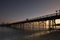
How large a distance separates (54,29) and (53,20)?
1.56 m

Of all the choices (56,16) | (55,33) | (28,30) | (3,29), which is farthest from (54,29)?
(3,29)

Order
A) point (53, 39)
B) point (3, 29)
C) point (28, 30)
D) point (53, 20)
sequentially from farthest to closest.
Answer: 1. point (3, 29)
2. point (28, 30)
3. point (53, 20)
4. point (53, 39)

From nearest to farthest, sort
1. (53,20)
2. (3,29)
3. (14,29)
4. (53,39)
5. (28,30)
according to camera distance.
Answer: (53,39), (53,20), (28,30), (14,29), (3,29)

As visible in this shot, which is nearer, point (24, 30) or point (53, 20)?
point (53, 20)

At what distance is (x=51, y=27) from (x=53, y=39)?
155 inches

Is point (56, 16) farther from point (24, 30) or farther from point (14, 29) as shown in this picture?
point (14, 29)

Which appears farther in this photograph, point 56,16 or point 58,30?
point 58,30

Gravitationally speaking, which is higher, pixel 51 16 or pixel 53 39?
pixel 51 16

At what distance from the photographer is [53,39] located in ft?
105

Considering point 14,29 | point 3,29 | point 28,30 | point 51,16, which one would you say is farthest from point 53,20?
point 3,29

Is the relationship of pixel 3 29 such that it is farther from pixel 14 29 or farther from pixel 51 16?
pixel 51 16

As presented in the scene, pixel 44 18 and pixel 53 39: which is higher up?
pixel 44 18

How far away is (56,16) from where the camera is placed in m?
32.1

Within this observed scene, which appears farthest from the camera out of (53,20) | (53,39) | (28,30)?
(28,30)
